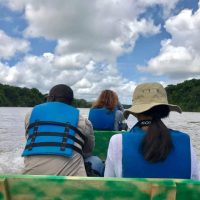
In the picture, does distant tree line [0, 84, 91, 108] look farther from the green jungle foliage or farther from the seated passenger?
the seated passenger

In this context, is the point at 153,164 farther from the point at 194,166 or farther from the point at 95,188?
the point at 95,188

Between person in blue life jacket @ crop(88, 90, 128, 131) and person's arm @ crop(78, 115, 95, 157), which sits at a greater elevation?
person in blue life jacket @ crop(88, 90, 128, 131)

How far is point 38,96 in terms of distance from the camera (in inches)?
4424

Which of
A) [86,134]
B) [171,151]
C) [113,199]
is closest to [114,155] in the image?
[171,151]

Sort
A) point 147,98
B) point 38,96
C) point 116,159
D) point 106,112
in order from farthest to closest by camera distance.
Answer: point 38,96, point 106,112, point 147,98, point 116,159

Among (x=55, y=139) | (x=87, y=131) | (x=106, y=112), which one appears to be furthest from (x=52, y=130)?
(x=106, y=112)

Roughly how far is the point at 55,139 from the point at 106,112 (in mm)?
3759

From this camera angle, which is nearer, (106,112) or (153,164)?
(153,164)

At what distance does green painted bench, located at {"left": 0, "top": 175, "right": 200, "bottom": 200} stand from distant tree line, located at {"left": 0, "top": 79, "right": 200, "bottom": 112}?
108617 millimetres

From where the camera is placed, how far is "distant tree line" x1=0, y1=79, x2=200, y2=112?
A: 10988 centimetres

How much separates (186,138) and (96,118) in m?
4.42

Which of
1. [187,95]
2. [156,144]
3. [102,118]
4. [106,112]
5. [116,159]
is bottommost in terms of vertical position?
[116,159]

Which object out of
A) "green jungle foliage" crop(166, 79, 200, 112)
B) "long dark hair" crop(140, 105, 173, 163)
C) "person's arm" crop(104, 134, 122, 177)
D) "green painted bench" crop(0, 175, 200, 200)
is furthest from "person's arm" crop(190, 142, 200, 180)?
"green jungle foliage" crop(166, 79, 200, 112)

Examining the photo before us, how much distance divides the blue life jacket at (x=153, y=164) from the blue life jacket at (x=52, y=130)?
0.78m
